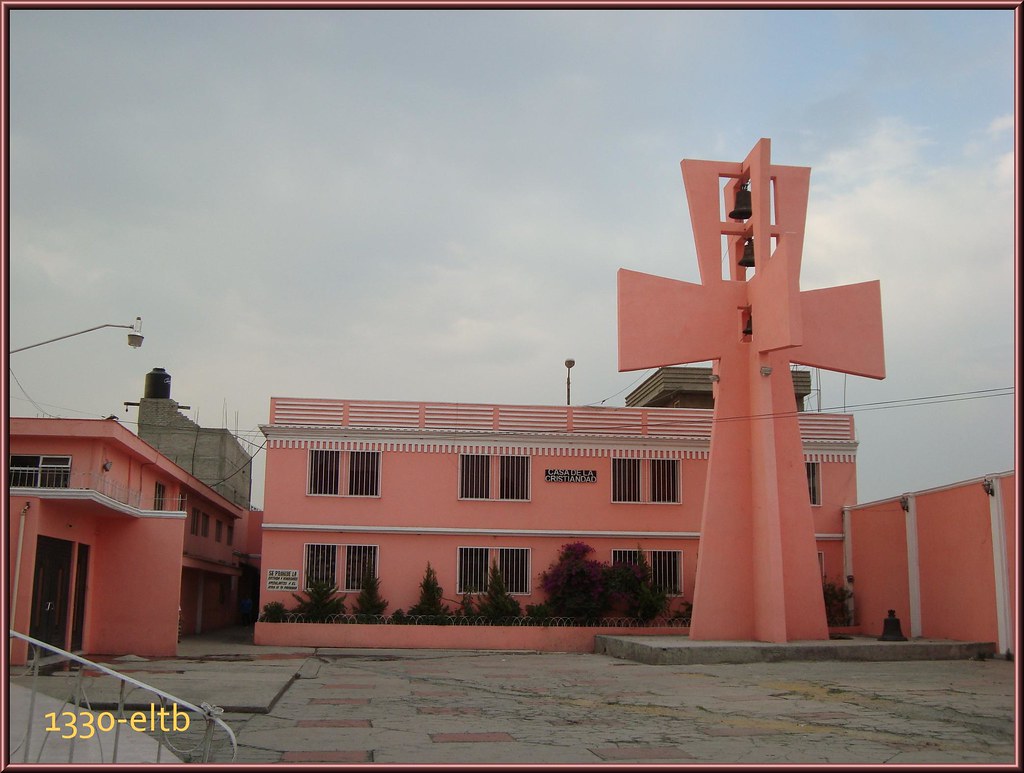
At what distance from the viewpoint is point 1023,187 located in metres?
7.18

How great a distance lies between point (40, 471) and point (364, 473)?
799cm

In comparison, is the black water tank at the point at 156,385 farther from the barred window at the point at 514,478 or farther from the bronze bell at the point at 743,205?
the bronze bell at the point at 743,205

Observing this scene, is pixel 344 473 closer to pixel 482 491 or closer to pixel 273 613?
pixel 482 491

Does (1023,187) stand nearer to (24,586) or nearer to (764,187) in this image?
(764,187)

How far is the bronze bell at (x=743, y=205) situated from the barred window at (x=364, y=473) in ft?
36.2

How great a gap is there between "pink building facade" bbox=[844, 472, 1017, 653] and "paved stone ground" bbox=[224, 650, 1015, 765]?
144cm

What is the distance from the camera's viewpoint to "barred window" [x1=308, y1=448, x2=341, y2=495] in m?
25.2

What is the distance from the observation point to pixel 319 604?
24.1 m

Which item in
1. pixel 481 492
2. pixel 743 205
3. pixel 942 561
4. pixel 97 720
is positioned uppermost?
pixel 743 205

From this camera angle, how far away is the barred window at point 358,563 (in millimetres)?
24953

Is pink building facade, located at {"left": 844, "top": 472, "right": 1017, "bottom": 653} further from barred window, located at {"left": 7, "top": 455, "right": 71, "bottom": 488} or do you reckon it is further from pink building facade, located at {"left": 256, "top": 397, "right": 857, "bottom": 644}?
barred window, located at {"left": 7, "top": 455, "right": 71, "bottom": 488}

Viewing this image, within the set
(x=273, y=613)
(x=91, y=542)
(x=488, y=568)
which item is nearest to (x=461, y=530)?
(x=488, y=568)

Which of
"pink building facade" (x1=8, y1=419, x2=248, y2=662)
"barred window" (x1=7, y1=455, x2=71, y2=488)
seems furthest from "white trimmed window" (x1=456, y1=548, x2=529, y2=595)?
"barred window" (x1=7, y1=455, x2=71, y2=488)

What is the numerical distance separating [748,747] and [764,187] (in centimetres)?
1396
